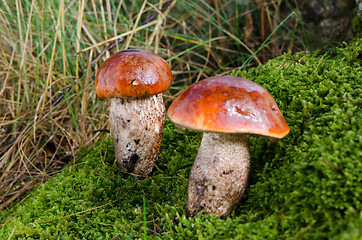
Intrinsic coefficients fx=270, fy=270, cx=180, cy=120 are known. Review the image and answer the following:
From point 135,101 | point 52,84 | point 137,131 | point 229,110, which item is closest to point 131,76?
point 135,101

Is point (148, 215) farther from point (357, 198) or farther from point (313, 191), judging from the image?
point (357, 198)

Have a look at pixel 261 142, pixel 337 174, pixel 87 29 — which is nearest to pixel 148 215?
pixel 261 142

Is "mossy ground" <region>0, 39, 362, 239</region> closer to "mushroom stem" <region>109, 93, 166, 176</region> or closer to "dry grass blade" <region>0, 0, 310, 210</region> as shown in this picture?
"mushroom stem" <region>109, 93, 166, 176</region>

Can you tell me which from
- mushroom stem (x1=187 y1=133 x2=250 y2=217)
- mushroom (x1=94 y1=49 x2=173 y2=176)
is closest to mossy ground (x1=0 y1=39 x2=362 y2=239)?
mushroom stem (x1=187 y1=133 x2=250 y2=217)

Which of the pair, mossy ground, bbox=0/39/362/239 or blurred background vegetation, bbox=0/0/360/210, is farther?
blurred background vegetation, bbox=0/0/360/210

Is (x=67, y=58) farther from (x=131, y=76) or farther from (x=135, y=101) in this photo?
(x=131, y=76)

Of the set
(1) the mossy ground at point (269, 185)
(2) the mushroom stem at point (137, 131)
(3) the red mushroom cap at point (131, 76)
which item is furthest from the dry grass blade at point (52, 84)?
(3) the red mushroom cap at point (131, 76)
